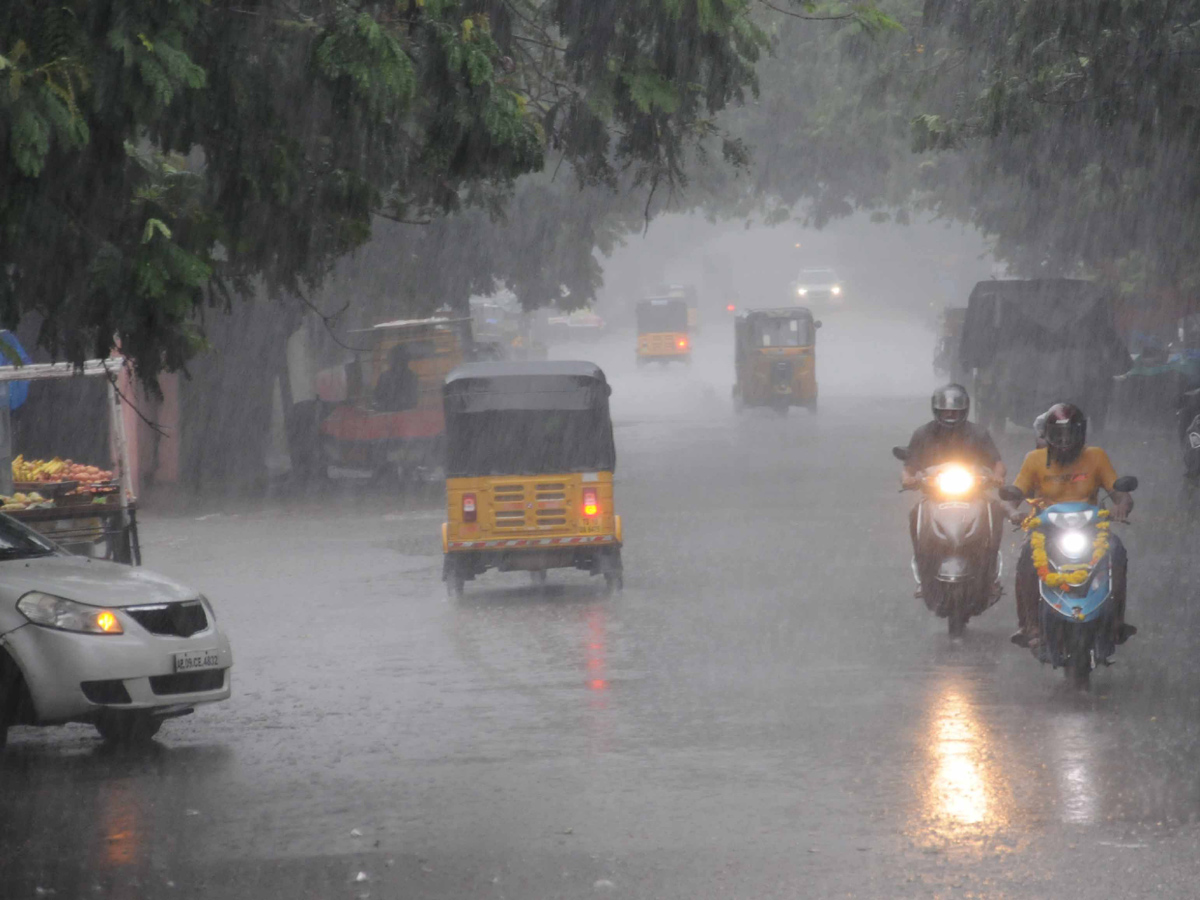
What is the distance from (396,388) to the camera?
28484 millimetres

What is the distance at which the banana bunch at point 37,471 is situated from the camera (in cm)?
1720

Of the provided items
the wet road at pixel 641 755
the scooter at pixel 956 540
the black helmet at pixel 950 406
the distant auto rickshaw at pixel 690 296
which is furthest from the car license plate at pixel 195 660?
the distant auto rickshaw at pixel 690 296

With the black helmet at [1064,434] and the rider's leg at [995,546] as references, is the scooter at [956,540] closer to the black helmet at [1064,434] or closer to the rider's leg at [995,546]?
the rider's leg at [995,546]

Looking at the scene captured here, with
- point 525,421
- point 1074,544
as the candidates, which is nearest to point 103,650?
point 1074,544

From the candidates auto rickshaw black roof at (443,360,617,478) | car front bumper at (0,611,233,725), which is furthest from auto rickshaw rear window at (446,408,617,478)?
car front bumper at (0,611,233,725)

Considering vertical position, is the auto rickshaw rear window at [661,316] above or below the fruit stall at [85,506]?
above

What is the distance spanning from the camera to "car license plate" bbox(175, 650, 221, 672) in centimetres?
895

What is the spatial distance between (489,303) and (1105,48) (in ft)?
223

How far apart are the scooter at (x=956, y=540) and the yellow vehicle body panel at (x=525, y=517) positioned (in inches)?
151

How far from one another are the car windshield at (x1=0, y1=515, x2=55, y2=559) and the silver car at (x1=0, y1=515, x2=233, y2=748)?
0.47ft

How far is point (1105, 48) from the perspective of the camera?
1639 centimetres

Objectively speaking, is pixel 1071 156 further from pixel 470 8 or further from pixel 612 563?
pixel 470 8

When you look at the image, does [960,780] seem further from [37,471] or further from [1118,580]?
[37,471]

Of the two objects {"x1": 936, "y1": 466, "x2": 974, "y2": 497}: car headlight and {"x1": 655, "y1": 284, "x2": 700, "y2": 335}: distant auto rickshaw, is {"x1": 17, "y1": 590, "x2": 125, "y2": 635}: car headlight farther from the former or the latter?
{"x1": 655, "y1": 284, "x2": 700, "y2": 335}: distant auto rickshaw
